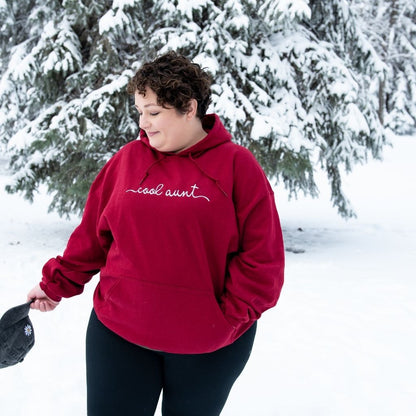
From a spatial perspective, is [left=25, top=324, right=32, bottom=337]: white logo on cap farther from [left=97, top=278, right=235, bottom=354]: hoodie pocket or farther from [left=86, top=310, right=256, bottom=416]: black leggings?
[left=97, top=278, right=235, bottom=354]: hoodie pocket

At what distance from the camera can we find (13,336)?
5.57 ft

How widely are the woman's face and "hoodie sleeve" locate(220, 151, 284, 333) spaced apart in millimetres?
230

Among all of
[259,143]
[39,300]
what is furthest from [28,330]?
[259,143]

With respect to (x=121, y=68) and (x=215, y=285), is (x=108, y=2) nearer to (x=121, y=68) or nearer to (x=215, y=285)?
(x=121, y=68)

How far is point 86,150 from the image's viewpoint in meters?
6.55

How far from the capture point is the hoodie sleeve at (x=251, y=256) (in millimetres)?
1515

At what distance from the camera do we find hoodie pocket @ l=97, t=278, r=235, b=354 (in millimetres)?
1521

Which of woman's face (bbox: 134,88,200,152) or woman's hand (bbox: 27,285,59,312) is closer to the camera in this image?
woman's face (bbox: 134,88,200,152)

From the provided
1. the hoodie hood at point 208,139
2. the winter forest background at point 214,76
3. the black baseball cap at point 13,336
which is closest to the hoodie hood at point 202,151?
the hoodie hood at point 208,139

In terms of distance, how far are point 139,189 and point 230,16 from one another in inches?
206

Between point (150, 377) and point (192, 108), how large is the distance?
99 centimetres

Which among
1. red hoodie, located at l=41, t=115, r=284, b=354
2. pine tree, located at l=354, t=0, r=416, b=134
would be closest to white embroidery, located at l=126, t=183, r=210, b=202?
red hoodie, located at l=41, t=115, r=284, b=354

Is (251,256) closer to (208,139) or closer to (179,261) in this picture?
(179,261)

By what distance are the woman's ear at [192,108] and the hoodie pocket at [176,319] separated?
617 mm
